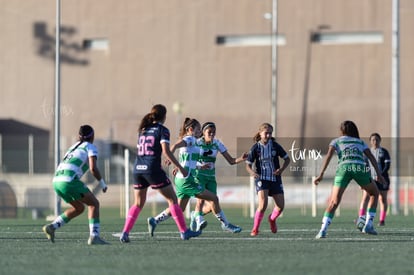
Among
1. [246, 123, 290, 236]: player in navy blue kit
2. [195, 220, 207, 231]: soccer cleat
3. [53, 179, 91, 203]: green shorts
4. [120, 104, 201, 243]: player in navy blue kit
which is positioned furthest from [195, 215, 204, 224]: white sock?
[53, 179, 91, 203]: green shorts

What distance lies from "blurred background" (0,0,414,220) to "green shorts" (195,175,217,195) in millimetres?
28826

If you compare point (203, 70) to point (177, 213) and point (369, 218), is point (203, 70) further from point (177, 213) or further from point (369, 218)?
point (177, 213)

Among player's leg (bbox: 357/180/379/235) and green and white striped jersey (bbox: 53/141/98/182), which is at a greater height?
green and white striped jersey (bbox: 53/141/98/182)

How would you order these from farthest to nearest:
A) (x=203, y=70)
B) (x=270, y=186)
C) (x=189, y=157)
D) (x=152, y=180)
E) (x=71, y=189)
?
(x=203, y=70)
(x=270, y=186)
(x=189, y=157)
(x=152, y=180)
(x=71, y=189)

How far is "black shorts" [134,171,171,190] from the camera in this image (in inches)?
698

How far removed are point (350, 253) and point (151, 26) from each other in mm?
43998

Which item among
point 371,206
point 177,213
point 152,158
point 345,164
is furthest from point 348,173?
point 152,158

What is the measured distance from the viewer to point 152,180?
58.1ft

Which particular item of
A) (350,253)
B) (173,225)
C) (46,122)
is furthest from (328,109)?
(350,253)

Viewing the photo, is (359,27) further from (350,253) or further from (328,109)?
(350,253)

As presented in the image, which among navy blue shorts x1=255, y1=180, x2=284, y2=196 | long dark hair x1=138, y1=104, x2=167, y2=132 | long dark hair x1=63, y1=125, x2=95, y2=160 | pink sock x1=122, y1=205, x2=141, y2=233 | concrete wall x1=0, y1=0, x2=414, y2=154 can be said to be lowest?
pink sock x1=122, y1=205, x2=141, y2=233

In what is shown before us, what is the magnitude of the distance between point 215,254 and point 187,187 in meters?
→ 4.49

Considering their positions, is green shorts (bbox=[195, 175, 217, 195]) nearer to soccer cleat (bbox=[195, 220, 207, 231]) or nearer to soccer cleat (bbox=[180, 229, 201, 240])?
soccer cleat (bbox=[195, 220, 207, 231])

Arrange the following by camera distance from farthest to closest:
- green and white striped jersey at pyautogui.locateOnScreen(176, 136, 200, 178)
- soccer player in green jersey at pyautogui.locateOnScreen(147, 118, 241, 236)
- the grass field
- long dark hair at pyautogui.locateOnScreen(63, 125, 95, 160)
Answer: green and white striped jersey at pyautogui.locateOnScreen(176, 136, 200, 178) < soccer player in green jersey at pyautogui.locateOnScreen(147, 118, 241, 236) < long dark hair at pyautogui.locateOnScreen(63, 125, 95, 160) < the grass field
